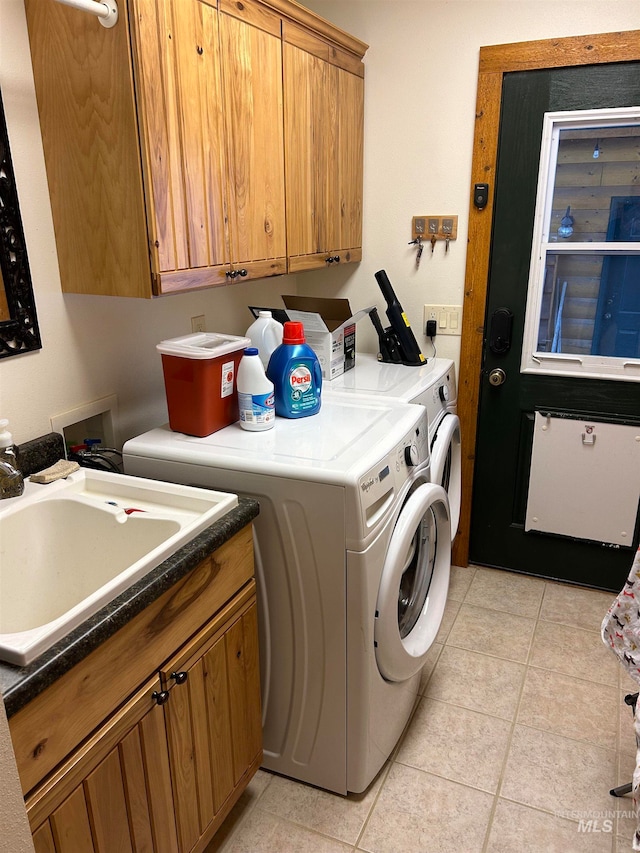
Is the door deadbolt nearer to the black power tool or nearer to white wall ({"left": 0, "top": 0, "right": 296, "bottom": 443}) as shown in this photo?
the black power tool

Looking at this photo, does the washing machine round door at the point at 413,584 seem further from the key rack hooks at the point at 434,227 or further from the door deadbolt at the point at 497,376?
the key rack hooks at the point at 434,227

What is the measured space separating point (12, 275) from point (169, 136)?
19.1 inches

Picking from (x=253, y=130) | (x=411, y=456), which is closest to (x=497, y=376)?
(x=411, y=456)

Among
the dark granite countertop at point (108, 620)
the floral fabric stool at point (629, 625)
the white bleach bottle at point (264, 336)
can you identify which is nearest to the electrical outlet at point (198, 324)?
the white bleach bottle at point (264, 336)

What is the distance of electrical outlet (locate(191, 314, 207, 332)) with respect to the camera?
2.12 meters

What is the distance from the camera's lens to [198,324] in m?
2.15

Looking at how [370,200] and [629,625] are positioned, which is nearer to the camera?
[629,625]

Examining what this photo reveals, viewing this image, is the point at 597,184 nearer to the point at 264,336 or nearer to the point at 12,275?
the point at 264,336

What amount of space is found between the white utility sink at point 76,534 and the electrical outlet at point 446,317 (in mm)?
1497

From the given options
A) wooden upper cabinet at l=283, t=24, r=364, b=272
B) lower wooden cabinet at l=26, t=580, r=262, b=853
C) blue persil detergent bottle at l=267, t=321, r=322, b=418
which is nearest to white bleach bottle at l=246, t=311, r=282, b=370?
blue persil detergent bottle at l=267, t=321, r=322, b=418

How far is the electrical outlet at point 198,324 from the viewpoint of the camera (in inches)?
83.5

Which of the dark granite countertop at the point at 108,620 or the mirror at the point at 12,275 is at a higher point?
the mirror at the point at 12,275

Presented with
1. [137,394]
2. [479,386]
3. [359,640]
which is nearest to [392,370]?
[479,386]

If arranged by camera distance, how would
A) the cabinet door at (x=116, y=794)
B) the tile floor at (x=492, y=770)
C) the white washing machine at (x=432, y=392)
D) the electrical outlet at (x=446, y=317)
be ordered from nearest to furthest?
the cabinet door at (x=116, y=794) < the tile floor at (x=492, y=770) < the white washing machine at (x=432, y=392) < the electrical outlet at (x=446, y=317)
